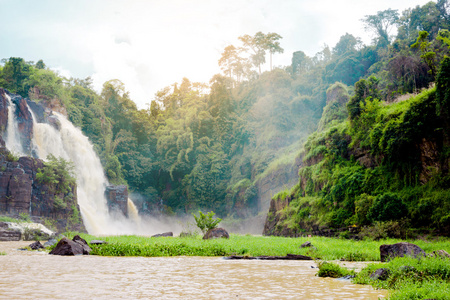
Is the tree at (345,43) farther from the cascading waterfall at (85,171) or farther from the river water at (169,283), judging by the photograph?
the river water at (169,283)

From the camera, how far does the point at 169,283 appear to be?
22.8 feet

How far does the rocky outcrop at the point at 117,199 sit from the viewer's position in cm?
4209

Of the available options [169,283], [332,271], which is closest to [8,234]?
[169,283]

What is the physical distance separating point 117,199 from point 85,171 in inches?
189

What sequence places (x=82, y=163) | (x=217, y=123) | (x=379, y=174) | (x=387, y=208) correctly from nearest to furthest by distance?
(x=387, y=208) → (x=379, y=174) → (x=82, y=163) → (x=217, y=123)

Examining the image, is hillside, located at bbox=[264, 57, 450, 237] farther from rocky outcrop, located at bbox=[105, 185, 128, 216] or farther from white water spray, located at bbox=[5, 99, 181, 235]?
rocky outcrop, located at bbox=[105, 185, 128, 216]

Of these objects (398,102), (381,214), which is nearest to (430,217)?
(381,214)

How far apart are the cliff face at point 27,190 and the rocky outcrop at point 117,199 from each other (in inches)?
329

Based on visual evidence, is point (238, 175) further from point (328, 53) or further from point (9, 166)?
point (328, 53)

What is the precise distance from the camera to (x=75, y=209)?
32875mm

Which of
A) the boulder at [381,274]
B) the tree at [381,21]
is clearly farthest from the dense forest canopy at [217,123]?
the boulder at [381,274]

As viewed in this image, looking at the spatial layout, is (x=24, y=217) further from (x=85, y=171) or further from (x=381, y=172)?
(x=381, y=172)

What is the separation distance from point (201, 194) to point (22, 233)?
3013 cm

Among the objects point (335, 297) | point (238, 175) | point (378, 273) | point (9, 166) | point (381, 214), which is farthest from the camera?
point (238, 175)
